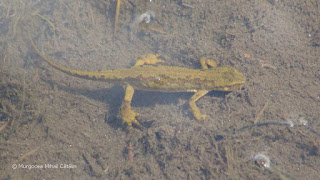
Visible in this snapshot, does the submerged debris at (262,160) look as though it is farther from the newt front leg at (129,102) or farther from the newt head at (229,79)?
the newt front leg at (129,102)

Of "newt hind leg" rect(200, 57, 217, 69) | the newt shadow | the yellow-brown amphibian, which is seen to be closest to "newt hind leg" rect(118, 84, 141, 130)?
the yellow-brown amphibian

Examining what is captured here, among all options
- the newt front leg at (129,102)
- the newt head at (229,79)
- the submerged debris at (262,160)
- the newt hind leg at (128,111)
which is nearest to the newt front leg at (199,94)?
the newt head at (229,79)

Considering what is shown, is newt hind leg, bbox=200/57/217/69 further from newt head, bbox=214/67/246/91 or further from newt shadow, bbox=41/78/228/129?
newt shadow, bbox=41/78/228/129

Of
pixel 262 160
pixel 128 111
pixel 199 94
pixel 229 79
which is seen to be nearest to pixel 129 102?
pixel 128 111

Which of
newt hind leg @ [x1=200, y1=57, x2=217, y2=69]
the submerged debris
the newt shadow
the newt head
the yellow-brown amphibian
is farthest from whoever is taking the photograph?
the newt shadow

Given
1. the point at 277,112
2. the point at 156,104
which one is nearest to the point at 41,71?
the point at 156,104

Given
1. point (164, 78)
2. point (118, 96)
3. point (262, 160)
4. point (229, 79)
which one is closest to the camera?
point (262, 160)

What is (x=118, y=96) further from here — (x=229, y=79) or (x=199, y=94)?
(x=229, y=79)
